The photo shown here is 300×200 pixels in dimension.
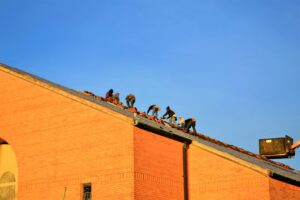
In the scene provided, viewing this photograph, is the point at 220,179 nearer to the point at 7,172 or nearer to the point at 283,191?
the point at 283,191

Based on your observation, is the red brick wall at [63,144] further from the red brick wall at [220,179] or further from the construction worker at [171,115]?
the construction worker at [171,115]

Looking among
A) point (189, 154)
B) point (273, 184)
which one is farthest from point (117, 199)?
point (273, 184)

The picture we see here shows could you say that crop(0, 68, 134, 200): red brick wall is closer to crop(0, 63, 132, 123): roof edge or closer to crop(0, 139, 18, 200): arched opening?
crop(0, 63, 132, 123): roof edge

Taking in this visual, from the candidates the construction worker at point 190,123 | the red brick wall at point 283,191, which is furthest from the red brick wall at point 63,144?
the construction worker at point 190,123

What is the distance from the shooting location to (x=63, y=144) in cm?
3052

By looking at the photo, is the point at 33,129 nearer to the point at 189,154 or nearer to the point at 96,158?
the point at 96,158

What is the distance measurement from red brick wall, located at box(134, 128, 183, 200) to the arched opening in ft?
25.3

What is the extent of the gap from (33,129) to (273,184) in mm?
12447

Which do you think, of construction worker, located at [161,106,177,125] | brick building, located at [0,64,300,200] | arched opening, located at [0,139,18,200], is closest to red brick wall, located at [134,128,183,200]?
brick building, located at [0,64,300,200]

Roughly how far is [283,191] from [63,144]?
11055 millimetres

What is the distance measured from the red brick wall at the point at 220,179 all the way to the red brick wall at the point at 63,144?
4446mm

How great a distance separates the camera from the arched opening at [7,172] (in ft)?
107

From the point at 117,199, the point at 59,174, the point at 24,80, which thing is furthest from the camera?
the point at 24,80

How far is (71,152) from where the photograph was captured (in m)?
30.1
